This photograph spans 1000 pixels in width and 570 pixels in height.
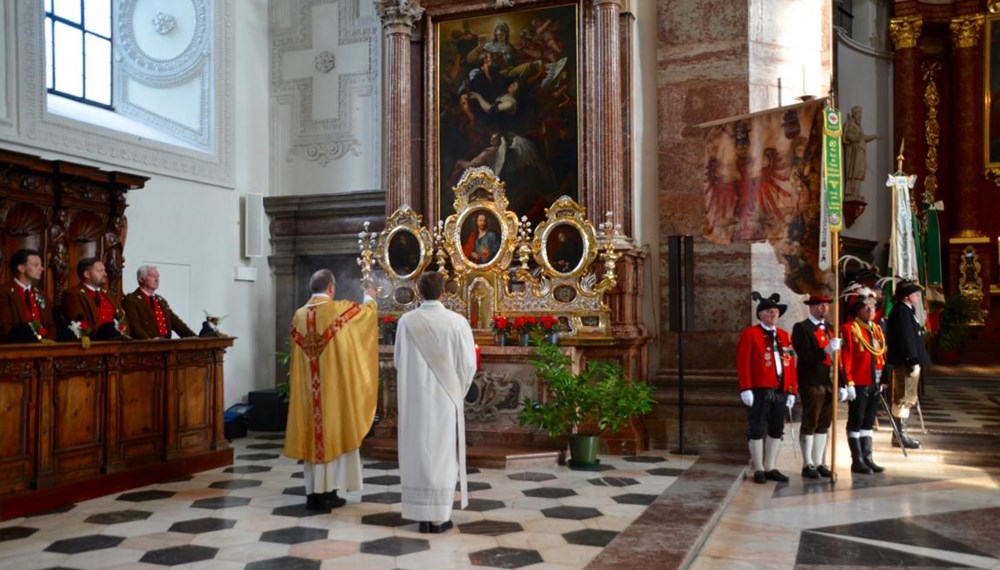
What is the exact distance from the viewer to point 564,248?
9.93m

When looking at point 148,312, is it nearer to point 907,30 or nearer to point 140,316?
point 140,316

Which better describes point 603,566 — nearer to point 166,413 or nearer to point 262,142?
point 166,413

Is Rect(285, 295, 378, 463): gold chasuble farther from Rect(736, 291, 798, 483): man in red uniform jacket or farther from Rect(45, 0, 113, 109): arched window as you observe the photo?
Rect(45, 0, 113, 109): arched window

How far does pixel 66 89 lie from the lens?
34.7 ft

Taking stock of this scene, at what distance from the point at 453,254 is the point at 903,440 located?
5071mm

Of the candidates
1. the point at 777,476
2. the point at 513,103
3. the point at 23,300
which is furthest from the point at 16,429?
the point at 513,103

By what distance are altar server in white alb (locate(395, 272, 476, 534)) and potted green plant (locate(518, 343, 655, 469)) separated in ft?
7.88

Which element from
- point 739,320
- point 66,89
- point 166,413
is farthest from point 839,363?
point 66,89

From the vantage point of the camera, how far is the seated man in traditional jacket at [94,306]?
753 centimetres

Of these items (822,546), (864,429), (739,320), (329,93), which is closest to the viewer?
(822,546)

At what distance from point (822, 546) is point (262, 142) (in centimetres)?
932

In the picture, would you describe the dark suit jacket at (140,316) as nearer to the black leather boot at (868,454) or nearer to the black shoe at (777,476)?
the black shoe at (777,476)

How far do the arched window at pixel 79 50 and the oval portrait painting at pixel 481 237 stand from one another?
15.6ft

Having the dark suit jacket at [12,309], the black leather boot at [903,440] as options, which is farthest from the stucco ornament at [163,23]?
the black leather boot at [903,440]
